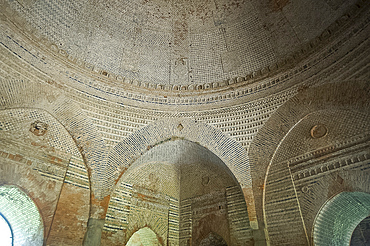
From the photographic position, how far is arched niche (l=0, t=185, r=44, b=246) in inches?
192

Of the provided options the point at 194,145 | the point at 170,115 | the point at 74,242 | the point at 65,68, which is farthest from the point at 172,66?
the point at 74,242

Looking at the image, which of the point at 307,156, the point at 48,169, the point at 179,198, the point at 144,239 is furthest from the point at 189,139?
the point at 48,169

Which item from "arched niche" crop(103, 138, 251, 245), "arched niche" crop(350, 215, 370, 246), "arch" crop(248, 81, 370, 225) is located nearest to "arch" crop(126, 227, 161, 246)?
"arched niche" crop(103, 138, 251, 245)

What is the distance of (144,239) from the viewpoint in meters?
7.00

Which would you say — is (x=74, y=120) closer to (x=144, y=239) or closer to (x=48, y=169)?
(x=48, y=169)

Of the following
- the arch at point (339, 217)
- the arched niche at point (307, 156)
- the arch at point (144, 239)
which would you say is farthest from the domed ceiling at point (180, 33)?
the arch at point (144, 239)

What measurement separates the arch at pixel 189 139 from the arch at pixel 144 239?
1921mm

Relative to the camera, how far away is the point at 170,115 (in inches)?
276

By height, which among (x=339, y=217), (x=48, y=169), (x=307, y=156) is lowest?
(x=339, y=217)

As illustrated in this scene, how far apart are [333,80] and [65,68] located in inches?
230

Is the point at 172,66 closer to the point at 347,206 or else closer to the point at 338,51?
the point at 338,51

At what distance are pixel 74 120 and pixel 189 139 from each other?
2800 millimetres

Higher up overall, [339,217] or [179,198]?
[179,198]

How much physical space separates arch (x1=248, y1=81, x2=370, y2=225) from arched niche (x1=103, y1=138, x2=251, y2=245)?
74 centimetres
